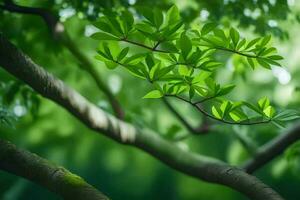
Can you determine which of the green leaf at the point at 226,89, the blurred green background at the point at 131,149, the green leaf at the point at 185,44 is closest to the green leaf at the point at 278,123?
the green leaf at the point at 226,89

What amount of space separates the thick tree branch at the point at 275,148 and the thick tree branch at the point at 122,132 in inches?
7.4

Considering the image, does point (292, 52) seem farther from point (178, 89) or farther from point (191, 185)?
point (178, 89)

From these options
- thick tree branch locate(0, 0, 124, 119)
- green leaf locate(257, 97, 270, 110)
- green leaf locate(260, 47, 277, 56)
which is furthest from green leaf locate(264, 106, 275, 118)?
thick tree branch locate(0, 0, 124, 119)

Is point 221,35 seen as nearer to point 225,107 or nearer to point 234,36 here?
point 234,36

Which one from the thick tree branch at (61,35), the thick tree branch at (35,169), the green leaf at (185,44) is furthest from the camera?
the thick tree branch at (61,35)

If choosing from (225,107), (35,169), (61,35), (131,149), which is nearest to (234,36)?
(225,107)

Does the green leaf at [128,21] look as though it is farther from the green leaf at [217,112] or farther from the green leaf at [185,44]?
the green leaf at [217,112]

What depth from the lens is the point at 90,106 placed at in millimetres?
1349

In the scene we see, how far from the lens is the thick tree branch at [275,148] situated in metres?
1.36

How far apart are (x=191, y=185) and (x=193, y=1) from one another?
2.66 feet

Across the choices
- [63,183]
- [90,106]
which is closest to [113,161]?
[90,106]

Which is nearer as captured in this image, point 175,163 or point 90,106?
point 90,106

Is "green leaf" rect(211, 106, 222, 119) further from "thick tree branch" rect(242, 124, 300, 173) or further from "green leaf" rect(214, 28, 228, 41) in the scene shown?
"thick tree branch" rect(242, 124, 300, 173)

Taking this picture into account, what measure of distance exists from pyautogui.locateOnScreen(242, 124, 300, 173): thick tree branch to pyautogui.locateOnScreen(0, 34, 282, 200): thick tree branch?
0.62 feet
